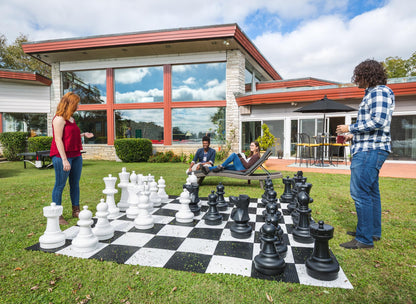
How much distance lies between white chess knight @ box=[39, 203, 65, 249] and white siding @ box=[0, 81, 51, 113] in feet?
43.6

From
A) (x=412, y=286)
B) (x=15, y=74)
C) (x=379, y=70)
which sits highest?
(x=15, y=74)

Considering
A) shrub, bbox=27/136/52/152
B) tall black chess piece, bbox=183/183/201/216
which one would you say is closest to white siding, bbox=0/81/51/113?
shrub, bbox=27/136/52/152

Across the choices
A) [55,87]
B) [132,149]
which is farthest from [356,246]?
[55,87]

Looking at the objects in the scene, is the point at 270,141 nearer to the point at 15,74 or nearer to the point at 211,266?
the point at 211,266

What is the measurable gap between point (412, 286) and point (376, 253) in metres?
0.49

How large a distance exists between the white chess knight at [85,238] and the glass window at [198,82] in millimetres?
10343

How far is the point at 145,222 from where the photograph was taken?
283 centimetres

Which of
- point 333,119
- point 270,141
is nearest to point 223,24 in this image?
point 270,141

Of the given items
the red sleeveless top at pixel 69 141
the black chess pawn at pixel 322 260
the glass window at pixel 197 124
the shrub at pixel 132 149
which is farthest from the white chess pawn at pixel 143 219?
the glass window at pixel 197 124

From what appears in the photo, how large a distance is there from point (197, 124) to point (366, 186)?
10223 mm

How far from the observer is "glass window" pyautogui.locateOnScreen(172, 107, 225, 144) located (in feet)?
39.7

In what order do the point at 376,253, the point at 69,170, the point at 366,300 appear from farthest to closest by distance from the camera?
1. the point at 69,170
2. the point at 376,253
3. the point at 366,300

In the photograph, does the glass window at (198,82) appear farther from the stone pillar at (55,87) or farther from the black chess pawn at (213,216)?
the black chess pawn at (213,216)

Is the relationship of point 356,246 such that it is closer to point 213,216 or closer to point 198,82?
point 213,216
